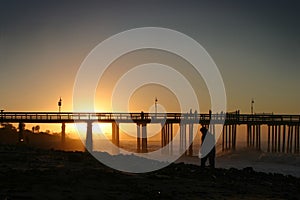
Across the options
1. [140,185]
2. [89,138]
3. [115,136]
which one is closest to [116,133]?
[115,136]

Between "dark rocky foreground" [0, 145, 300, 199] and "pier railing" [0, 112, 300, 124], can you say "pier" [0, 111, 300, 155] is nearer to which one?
"pier railing" [0, 112, 300, 124]

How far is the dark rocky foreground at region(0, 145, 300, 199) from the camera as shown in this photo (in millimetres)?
15062

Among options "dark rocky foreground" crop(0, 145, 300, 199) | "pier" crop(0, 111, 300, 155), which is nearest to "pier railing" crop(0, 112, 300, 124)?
"pier" crop(0, 111, 300, 155)

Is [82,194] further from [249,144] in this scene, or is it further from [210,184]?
[249,144]

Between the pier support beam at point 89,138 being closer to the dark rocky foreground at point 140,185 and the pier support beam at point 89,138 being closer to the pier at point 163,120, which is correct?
the pier at point 163,120

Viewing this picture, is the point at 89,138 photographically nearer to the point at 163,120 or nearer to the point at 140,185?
the point at 163,120

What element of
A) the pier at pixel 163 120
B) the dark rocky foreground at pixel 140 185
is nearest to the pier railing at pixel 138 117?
the pier at pixel 163 120

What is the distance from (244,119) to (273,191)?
46.1m

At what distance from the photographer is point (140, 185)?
56.5 ft

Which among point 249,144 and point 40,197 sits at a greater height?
point 40,197

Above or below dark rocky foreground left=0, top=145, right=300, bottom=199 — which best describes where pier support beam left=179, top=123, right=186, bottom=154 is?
below

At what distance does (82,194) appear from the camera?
15.0 m

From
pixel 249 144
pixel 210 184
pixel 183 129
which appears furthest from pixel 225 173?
pixel 249 144

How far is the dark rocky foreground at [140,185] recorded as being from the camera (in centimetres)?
1506
